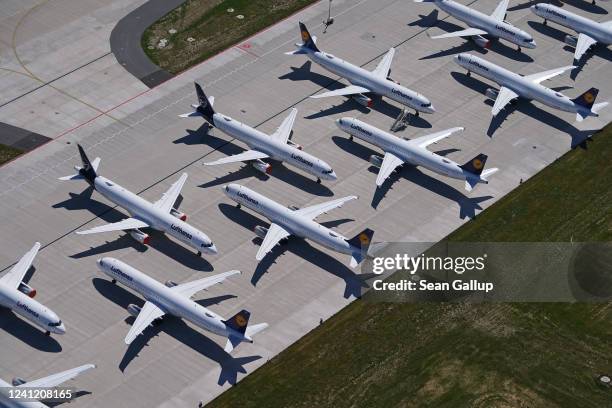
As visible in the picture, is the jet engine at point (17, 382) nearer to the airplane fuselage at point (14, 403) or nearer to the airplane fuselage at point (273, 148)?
the airplane fuselage at point (14, 403)

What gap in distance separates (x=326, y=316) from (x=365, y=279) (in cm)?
804

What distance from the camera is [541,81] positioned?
163 metres

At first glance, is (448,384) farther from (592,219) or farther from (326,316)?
(592,219)

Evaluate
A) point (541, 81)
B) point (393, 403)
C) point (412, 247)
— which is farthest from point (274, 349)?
point (541, 81)

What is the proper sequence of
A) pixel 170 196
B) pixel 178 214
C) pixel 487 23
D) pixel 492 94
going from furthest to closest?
pixel 487 23 < pixel 492 94 < pixel 170 196 < pixel 178 214

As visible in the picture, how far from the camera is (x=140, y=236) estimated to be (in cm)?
13400

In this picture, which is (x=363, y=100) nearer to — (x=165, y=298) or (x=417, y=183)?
(x=417, y=183)

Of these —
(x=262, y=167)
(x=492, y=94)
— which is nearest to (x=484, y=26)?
(x=492, y=94)

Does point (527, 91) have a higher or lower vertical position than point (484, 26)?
lower

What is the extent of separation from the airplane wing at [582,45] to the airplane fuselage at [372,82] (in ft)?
99.9

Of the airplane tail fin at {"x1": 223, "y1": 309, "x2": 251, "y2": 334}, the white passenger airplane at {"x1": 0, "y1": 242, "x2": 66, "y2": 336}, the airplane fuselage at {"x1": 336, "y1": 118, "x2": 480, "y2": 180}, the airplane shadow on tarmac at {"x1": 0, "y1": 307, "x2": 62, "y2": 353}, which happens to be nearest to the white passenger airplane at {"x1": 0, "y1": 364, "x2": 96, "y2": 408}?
the airplane shadow on tarmac at {"x1": 0, "y1": 307, "x2": 62, "y2": 353}

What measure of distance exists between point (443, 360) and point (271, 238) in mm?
27340

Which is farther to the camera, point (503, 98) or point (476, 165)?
point (503, 98)
